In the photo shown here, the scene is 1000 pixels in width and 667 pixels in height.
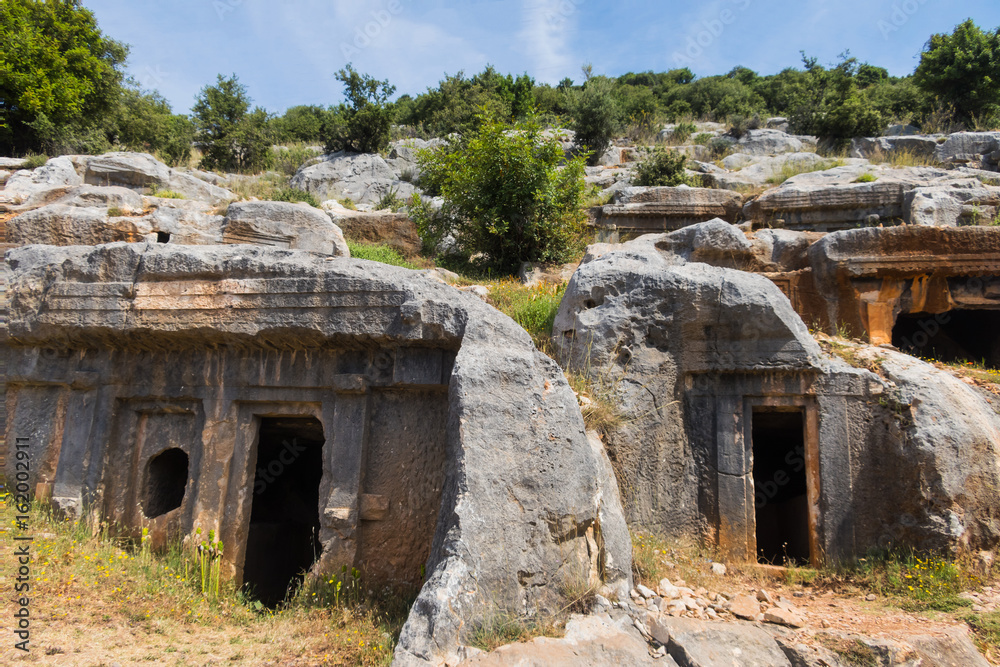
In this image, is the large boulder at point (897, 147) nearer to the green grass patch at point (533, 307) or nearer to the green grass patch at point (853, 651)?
the green grass patch at point (533, 307)

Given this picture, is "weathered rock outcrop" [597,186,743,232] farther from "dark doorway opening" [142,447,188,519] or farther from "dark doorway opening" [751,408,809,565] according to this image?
"dark doorway opening" [142,447,188,519]

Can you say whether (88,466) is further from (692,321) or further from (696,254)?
(696,254)

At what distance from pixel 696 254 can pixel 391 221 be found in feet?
18.9

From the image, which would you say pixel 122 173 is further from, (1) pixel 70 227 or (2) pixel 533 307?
(2) pixel 533 307

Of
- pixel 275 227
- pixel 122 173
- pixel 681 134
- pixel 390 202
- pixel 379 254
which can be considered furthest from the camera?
pixel 681 134

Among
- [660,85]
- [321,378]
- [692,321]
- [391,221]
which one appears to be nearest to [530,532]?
[321,378]

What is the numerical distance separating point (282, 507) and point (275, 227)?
14.1 feet

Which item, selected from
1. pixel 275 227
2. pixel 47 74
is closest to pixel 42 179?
pixel 275 227

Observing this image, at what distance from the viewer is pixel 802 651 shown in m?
3.86

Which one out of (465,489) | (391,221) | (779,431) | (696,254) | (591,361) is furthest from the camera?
(391,221)

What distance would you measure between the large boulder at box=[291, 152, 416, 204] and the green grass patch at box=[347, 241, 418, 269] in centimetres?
551

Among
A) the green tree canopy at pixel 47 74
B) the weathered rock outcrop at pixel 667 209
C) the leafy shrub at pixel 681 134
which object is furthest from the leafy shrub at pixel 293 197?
the leafy shrub at pixel 681 134

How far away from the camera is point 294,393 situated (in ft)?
17.9

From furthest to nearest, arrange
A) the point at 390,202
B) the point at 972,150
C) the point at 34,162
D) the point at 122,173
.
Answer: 1. the point at 390,202
2. the point at 972,150
3. the point at 34,162
4. the point at 122,173
